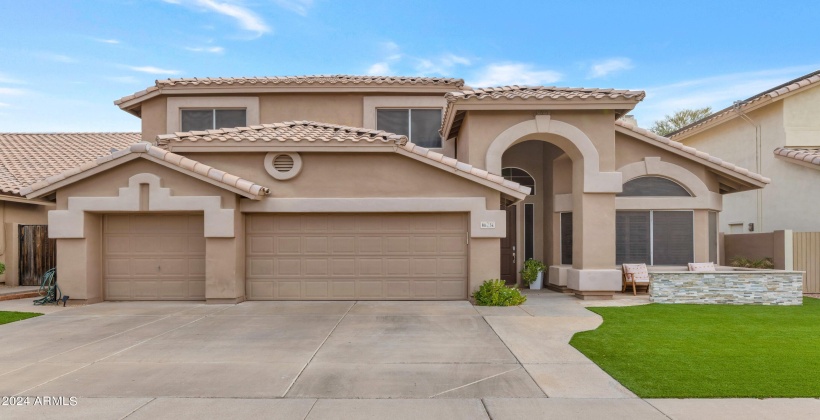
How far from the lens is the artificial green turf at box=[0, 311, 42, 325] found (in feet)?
34.2

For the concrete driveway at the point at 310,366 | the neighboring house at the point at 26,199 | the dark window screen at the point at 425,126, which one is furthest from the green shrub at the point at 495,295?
the neighboring house at the point at 26,199

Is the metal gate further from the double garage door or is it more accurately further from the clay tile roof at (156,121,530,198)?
the clay tile roof at (156,121,530,198)

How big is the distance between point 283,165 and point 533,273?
7.86 m

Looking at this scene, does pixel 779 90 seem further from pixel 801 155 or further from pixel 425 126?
pixel 425 126

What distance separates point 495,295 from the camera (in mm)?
11984

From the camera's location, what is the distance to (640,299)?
516 inches

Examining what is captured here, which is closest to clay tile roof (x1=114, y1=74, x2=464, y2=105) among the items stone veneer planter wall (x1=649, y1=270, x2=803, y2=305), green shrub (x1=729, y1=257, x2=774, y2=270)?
stone veneer planter wall (x1=649, y1=270, x2=803, y2=305)

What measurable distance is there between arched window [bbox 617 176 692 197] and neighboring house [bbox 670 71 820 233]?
515cm

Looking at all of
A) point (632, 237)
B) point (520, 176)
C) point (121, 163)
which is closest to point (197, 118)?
point (121, 163)

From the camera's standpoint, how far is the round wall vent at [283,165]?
1267 centimetres

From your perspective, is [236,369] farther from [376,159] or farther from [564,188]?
[564,188]

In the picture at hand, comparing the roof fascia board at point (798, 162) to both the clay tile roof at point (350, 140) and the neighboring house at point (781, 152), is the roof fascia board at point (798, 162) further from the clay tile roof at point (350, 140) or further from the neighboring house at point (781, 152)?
the clay tile roof at point (350, 140)

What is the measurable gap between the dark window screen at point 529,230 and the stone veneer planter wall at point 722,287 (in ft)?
13.4

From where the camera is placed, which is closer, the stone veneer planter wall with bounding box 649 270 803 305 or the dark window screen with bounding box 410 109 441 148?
the stone veneer planter wall with bounding box 649 270 803 305
